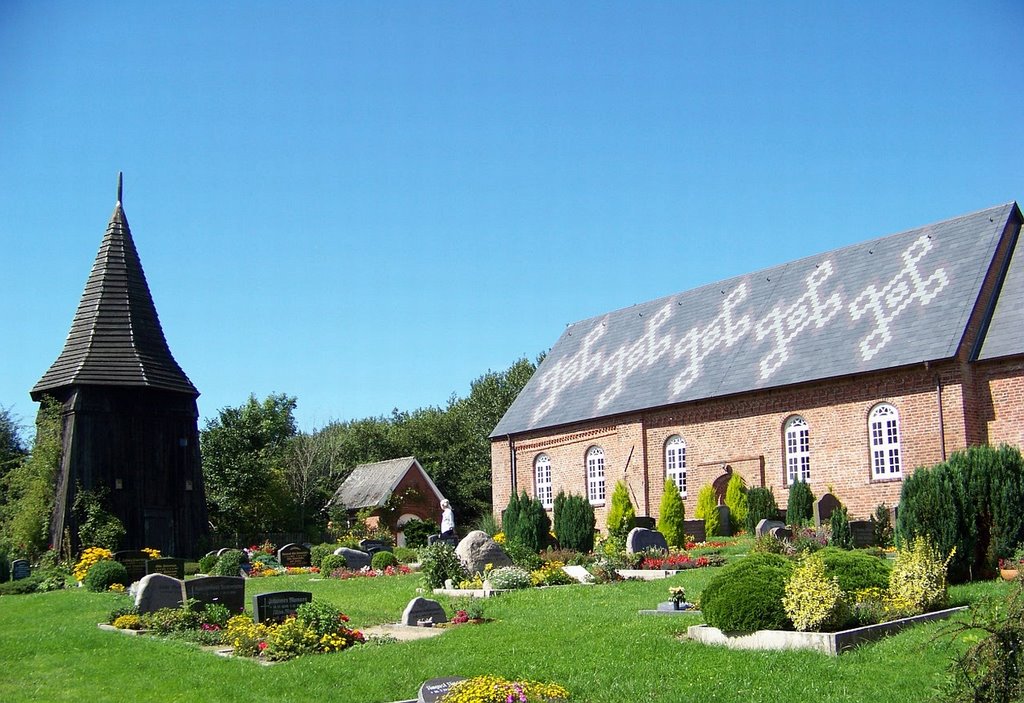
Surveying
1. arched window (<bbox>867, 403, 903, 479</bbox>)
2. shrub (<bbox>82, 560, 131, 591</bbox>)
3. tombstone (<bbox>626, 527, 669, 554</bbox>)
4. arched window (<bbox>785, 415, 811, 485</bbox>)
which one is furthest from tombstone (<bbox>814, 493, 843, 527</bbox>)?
shrub (<bbox>82, 560, 131, 591</bbox>)

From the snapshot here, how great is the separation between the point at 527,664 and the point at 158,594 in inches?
329

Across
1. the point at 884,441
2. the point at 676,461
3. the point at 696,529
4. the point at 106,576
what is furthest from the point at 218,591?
the point at 676,461

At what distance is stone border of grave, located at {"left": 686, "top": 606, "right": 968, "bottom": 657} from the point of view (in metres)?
11.8

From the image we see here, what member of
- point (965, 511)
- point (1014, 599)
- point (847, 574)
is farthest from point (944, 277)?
point (1014, 599)

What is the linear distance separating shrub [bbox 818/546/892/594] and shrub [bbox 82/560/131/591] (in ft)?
54.4

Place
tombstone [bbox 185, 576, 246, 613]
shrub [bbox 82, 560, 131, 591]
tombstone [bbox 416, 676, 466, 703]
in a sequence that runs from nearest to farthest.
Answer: tombstone [bbox 416, 676, 466, 703], tombstone [bbox 185, 576, 246, 613], shrub [bbox 82, 560, 131, 591]

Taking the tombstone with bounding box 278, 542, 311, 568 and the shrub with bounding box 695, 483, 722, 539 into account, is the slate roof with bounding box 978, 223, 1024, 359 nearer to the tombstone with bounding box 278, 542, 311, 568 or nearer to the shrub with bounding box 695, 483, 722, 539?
the shrub with bounding box 695, 483, 722, 539

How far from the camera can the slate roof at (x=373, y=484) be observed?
164ft

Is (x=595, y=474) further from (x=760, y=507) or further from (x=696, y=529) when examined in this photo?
(x=760, y=507)

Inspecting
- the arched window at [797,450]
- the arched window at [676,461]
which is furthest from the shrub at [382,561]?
the arched window at [797,450]

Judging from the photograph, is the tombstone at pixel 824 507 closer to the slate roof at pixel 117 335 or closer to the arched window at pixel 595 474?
the arched window at pixel 595 474

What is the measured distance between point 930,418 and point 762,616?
18129mm

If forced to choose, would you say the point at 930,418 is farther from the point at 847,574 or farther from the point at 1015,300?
the point at 847,574

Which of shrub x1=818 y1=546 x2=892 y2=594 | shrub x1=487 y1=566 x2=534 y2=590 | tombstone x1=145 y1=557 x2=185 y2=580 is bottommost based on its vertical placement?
shrub x1=487 y1=566 x2=534 y2=590
